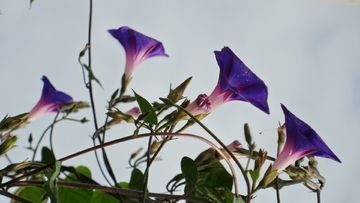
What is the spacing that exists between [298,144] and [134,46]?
420mm

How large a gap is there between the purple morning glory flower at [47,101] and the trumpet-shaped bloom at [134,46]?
8.1 inches

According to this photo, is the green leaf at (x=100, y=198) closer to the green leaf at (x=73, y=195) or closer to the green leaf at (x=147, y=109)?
the green leaf at (x=73, y=195)

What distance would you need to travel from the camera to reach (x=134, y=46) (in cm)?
68

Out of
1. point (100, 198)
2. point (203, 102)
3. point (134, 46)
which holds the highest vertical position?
point (134, 46)

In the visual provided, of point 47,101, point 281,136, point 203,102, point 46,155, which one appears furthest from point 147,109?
point 47,101

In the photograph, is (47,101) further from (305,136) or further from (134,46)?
(305,136)

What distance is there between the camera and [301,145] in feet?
1.55

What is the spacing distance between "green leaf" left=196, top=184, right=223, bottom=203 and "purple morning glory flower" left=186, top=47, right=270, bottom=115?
0.41 feet

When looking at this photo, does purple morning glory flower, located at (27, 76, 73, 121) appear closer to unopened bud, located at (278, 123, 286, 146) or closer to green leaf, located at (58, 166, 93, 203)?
green leaf, located at (58, 166, 93, 203)

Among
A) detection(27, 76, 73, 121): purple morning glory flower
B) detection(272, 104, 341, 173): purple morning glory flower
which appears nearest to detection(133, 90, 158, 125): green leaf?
detection(272, 104, 341, 173): purple morning glory flower

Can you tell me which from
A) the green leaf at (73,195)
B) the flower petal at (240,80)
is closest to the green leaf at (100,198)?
the green leaf at (73,195)

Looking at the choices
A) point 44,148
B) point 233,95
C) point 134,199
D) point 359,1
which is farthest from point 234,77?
point 359,1

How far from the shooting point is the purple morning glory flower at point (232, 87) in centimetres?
44

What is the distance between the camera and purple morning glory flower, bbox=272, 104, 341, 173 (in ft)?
1.48
